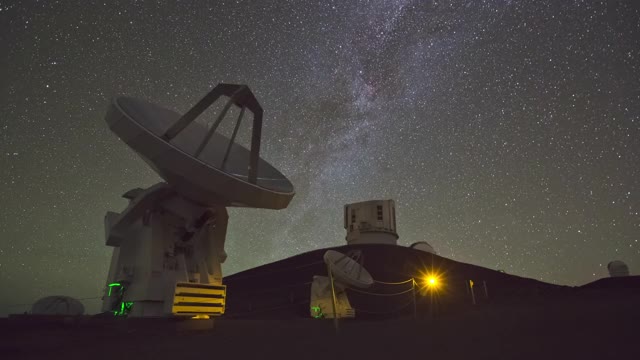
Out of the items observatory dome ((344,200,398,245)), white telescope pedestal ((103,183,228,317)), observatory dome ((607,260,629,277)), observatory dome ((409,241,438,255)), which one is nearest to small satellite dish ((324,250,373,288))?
white telescope pedestal ((103,183,228,317))

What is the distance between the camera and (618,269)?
1578 inches

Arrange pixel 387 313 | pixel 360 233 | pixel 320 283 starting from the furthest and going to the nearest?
pixel 360 233 < pixel 387 313 < pixel 320 283

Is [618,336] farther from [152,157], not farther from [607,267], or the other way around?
[607,267]

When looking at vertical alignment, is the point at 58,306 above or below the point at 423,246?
below

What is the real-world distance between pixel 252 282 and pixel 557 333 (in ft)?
122

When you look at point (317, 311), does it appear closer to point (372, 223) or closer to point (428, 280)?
point (372, 223)

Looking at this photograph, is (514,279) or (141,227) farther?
(514,279)

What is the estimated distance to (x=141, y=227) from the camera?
15719 mm

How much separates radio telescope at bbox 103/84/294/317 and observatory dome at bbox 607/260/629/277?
41576mm

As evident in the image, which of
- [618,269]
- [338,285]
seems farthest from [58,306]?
[618,269]

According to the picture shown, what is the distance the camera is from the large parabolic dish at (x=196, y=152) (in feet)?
40.5

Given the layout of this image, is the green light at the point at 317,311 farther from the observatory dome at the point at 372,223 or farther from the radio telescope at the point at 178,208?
the observatory dome at the point at 372,223

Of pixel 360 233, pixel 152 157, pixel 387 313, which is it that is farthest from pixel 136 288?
pixel 360 233

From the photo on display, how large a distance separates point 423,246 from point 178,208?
34.0 metres
